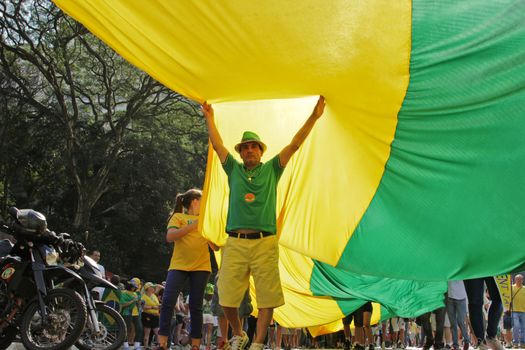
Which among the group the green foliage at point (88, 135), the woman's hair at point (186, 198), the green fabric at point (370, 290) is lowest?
the green fabric at point (370, 290)

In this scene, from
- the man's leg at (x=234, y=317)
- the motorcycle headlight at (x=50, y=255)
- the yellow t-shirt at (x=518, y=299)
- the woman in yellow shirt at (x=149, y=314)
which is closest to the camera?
the man's leg at (x=234, y=317)

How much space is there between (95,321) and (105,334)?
201 mm

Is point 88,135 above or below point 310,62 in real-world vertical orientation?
above

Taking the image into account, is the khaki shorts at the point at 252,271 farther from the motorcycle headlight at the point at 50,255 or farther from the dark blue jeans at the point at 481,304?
the dark blue jeans at the point at 481,304

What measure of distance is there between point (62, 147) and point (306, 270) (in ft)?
64.6

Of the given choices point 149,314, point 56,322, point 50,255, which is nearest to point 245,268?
point 56,322

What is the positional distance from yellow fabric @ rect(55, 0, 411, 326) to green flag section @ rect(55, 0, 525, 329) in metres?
0.01

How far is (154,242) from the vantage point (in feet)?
106

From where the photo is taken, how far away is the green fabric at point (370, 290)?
9.59 m

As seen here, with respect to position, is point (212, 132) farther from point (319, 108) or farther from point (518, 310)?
point (518, 310)

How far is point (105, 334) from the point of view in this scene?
7.84 m

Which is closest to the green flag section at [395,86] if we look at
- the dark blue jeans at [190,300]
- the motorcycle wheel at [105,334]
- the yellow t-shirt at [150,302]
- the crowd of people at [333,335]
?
the dark blue jeans at [190,300]

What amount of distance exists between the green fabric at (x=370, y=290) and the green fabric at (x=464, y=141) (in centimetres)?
328

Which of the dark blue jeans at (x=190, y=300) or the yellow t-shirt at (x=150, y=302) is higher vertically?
the yellow t-shirt at (x=150, y=302)
